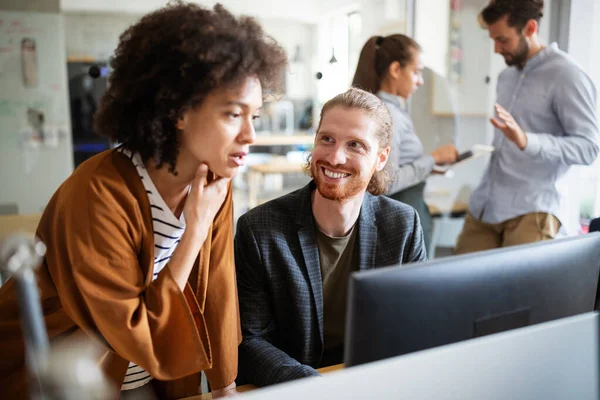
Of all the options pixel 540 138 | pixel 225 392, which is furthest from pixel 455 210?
pixel 225 392

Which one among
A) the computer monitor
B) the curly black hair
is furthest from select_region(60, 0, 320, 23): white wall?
the computer monitor

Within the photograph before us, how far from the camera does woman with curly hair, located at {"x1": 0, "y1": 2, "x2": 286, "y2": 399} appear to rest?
0.83 metres

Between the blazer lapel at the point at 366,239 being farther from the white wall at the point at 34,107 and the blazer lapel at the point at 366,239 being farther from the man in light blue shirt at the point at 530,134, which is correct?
the white wall at the point at 34,107

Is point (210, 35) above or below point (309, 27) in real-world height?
below

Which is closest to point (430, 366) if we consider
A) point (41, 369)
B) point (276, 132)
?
point (41, 369)

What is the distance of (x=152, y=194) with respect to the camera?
92cm

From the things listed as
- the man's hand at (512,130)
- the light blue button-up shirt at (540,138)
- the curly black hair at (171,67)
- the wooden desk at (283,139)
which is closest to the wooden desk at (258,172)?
the wooden desk at (283,139)

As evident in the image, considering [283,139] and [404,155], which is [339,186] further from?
[283,139]

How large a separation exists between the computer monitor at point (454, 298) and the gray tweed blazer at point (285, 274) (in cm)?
49

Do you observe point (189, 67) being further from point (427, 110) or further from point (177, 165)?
point (427, 110)

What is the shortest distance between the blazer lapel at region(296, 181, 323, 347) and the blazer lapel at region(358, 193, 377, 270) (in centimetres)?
11

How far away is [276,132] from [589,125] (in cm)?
215

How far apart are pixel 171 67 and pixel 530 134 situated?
5.14 feet

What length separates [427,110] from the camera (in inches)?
127
